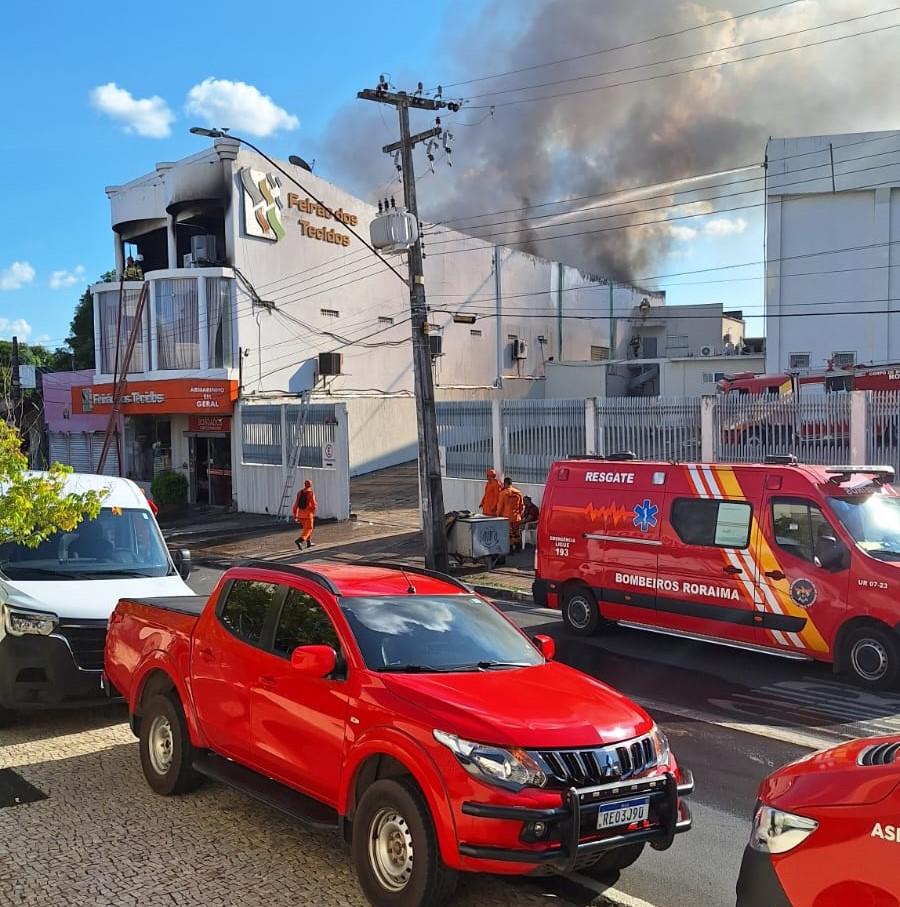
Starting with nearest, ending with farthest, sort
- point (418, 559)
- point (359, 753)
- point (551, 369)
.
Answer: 1. point (359, 753)
2. point (418, 559)
3. point (551, 369)

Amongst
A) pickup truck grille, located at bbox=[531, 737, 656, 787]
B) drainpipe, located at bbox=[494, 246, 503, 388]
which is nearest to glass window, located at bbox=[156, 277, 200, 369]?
drainpipe, located at bbox=[494, 246, 503, 388]

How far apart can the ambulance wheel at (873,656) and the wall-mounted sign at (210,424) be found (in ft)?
76.2

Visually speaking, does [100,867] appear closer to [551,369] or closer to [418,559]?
[418,559]

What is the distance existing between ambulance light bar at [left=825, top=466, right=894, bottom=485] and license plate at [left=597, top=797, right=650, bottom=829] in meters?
6.08

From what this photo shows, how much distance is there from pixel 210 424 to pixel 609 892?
27.1 m

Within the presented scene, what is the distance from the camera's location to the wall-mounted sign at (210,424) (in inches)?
1158

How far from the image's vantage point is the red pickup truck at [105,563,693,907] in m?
3.96

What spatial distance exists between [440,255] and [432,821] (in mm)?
36934

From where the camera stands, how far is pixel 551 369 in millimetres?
43344

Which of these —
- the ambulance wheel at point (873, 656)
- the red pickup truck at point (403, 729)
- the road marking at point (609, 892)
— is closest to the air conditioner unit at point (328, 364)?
the ambulance wheel at point (873, 656)

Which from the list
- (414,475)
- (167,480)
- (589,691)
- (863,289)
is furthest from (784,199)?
(589,691)

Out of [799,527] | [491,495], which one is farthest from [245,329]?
[799,527]

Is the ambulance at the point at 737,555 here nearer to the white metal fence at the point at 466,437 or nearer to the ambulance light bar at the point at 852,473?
the ambulance light bar at the point at 852,473

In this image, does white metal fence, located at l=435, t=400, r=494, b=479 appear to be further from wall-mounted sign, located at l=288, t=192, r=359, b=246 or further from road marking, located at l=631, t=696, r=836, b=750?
road marking, located at l=631, t=696, r=836, b=750
